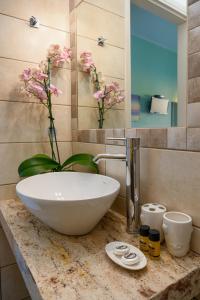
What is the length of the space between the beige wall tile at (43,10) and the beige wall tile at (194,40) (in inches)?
37.5

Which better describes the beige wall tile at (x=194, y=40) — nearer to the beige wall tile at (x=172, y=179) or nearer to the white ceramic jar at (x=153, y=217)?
the beige wall tile at (x=172, y=179)

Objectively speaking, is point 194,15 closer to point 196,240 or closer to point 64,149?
point 196,240

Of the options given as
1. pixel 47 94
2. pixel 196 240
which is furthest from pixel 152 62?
pixel 196 240

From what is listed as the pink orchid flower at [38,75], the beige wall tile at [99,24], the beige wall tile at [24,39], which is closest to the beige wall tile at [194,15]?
the beige wall tile at [99,24]

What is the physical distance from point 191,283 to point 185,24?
2.52ft

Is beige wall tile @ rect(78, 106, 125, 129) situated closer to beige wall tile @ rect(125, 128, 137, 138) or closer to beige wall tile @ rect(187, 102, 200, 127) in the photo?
beige wall tile @ rect(125, 128, 137, 138)

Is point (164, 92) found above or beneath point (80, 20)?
beneath

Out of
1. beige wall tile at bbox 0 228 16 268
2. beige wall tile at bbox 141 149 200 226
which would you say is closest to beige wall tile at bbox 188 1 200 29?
Answer: beige wall tile at bbox 141 149 200 226

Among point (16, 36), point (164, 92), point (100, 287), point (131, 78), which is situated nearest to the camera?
point (100, 287)

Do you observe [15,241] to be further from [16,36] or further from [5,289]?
[16,36]

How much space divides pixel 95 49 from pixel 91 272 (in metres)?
1.18

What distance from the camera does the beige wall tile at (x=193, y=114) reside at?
2.05 ft

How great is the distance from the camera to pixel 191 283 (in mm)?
535

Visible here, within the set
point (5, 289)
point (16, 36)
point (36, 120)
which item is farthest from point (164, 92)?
point (5, 289)
